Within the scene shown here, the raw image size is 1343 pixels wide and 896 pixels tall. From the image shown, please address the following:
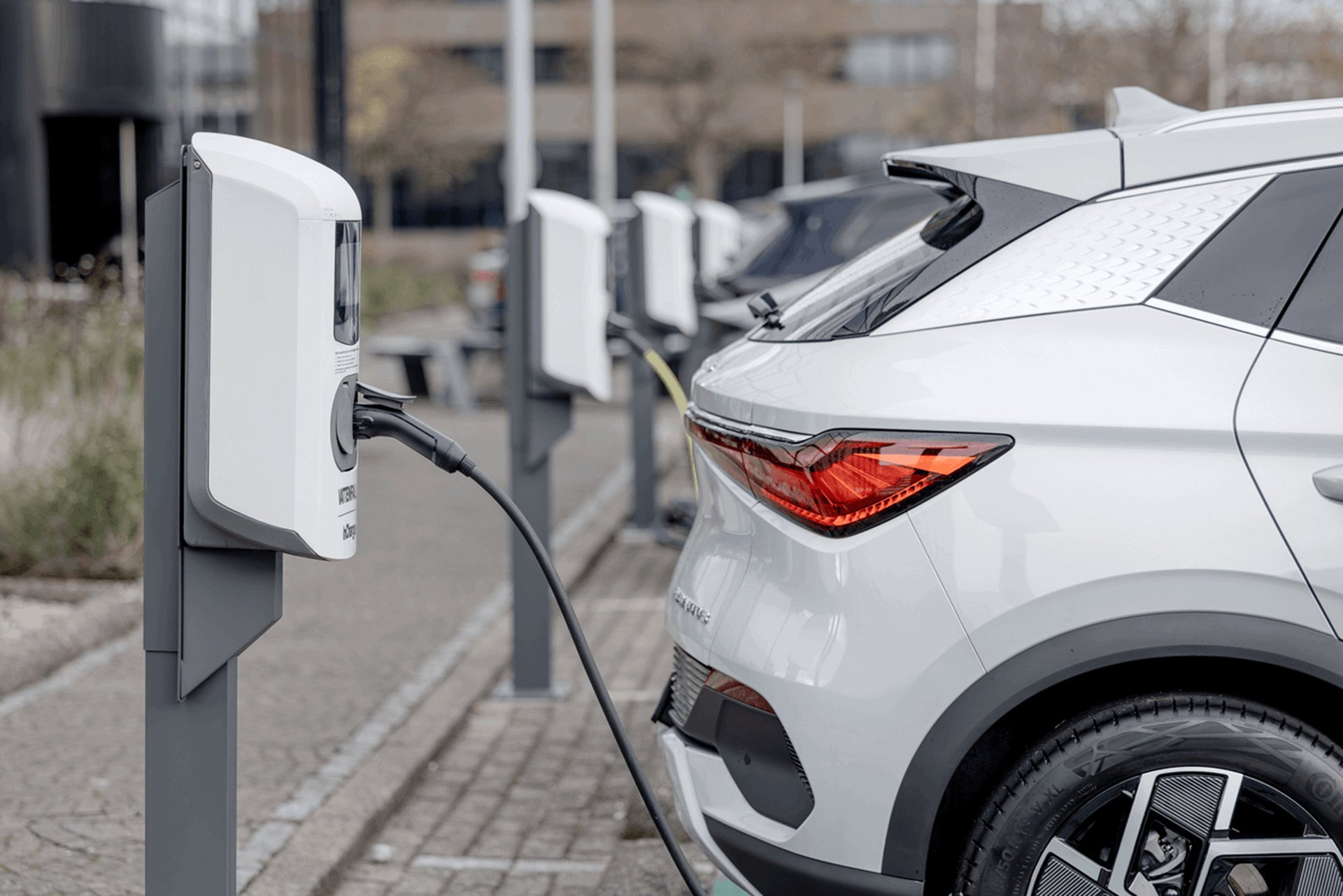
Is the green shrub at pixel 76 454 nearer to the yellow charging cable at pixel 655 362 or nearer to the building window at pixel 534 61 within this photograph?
the yellow charging cable at pixel 655 362

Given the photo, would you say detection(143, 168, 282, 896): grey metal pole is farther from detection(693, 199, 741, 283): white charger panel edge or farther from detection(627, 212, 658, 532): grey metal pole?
detection(693, 199, 741, 283): white charger panel edge

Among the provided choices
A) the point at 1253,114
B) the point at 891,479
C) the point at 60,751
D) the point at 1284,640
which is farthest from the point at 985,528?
the point at 60,751

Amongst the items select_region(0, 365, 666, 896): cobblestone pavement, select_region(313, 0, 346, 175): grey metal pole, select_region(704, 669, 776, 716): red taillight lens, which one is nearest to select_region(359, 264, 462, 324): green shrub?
select_region(313, 0, 346, 175): grey metal pole

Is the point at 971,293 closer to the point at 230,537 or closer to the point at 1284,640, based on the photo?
the point at 1284,640

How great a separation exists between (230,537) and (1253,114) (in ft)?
6.35

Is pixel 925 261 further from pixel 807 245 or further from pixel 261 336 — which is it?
pixel 807 245

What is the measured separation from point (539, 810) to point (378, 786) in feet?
1.49

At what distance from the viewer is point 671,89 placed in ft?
180

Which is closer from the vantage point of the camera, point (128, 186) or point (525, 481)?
point (525, 481)

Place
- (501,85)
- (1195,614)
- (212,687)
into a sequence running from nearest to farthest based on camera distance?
(1195,614) < (212,687) < (501,85)

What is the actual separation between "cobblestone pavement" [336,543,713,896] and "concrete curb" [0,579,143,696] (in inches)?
46.2

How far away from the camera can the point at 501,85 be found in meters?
61.3

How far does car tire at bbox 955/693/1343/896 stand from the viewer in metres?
2.39

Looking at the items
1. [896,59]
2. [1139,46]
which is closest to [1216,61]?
[1139,46]
